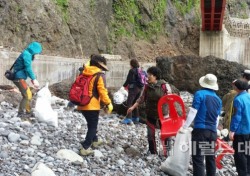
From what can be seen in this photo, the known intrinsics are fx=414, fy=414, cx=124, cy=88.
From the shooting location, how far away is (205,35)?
31797 mm

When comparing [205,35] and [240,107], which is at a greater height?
[205,35]

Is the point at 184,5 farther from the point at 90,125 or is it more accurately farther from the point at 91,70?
the point at 90,125

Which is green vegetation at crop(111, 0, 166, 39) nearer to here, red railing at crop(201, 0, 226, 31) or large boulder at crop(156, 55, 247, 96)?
red railing at crop(201, 0, 226, 31)

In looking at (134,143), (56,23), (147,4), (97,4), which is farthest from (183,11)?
(134,143)

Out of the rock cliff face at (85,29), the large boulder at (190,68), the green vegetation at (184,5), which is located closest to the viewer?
the large boulder at (190,68)

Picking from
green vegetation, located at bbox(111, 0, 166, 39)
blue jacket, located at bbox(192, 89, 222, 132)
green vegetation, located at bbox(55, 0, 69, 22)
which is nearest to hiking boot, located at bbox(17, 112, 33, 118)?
blue jacket, located at bbox(192, 89, 222, 132)

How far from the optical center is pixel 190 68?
1805 cm

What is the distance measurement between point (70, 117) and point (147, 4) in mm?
20408

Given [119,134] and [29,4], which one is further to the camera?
[29,4]

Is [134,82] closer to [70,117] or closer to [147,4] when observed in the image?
[70,117]

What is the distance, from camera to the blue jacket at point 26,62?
25.0 ft

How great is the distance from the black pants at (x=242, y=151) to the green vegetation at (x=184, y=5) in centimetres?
2657

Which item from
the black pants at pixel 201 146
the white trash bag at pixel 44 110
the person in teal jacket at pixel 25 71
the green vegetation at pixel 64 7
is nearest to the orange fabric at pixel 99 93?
the black pants at pixel 201 146

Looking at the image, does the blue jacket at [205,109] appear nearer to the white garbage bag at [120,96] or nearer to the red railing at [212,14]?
the white garbage bag at [120,96]
